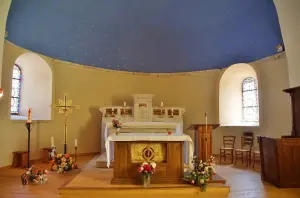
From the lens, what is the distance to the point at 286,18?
7.09 m

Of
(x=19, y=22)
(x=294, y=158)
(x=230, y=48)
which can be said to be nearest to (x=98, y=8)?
(x=19, y=22)

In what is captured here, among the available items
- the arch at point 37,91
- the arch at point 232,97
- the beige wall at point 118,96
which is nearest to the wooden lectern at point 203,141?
the beige wall at point 118,96

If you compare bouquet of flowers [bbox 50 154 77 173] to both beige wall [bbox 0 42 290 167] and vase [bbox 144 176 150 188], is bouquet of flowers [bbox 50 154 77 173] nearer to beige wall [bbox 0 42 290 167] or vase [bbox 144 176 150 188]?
beige wall [bbox 0 42 290 167]

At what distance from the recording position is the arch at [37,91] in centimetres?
950

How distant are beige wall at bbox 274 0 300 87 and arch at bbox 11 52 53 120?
7245 mm

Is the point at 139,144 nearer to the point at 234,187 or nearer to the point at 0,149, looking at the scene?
the point at 234,187

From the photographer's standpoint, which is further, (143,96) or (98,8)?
(143,96)

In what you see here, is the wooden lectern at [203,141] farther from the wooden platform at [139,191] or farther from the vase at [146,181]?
the vase at [146,181]

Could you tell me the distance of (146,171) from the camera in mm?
5070

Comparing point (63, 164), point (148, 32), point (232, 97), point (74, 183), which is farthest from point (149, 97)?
point (74, 183)

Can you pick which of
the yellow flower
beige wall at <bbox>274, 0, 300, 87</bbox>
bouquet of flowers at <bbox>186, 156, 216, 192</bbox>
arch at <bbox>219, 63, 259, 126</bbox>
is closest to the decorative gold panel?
bouquet of flowers at <bbox>186, 156, 216, 192</bbox>

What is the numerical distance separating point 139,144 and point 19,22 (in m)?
5.13

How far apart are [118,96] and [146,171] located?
20.4ft

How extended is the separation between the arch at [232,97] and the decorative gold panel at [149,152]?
5.28m
